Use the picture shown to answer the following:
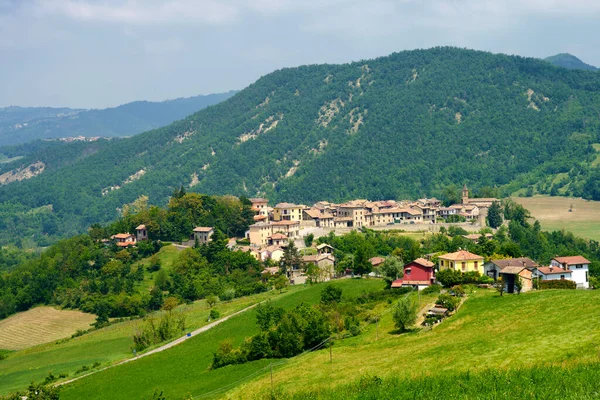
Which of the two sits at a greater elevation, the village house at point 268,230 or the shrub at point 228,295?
the village house at point 268,230

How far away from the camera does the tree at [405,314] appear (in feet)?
162

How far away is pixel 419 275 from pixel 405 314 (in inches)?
618

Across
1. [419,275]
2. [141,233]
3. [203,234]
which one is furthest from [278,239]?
[419,275]

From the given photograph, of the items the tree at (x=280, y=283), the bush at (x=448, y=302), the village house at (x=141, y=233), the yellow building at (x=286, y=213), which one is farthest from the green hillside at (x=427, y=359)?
the yellow building at (x=286, y=213)

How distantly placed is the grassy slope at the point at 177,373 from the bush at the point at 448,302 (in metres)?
13.1

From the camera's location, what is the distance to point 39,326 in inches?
3711

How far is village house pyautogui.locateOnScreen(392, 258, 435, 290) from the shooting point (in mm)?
63938

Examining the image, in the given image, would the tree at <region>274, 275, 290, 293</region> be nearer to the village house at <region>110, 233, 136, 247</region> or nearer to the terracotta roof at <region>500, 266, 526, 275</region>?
the terracotta roof at <region>500, 266, 526, 275</region>

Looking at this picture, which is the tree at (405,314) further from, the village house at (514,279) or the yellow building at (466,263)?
the yellow building at (466,263)

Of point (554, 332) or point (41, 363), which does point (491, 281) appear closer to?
point (554, 332)

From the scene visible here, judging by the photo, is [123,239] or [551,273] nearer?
[551,273]

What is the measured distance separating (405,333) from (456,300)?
4.47 meters

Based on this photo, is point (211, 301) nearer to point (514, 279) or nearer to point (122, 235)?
point (122, 235)

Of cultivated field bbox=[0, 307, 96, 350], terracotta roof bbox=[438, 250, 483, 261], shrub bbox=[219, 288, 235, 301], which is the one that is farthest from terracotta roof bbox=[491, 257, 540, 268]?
cultivated field bbox=[0, 307, 96, 350]
